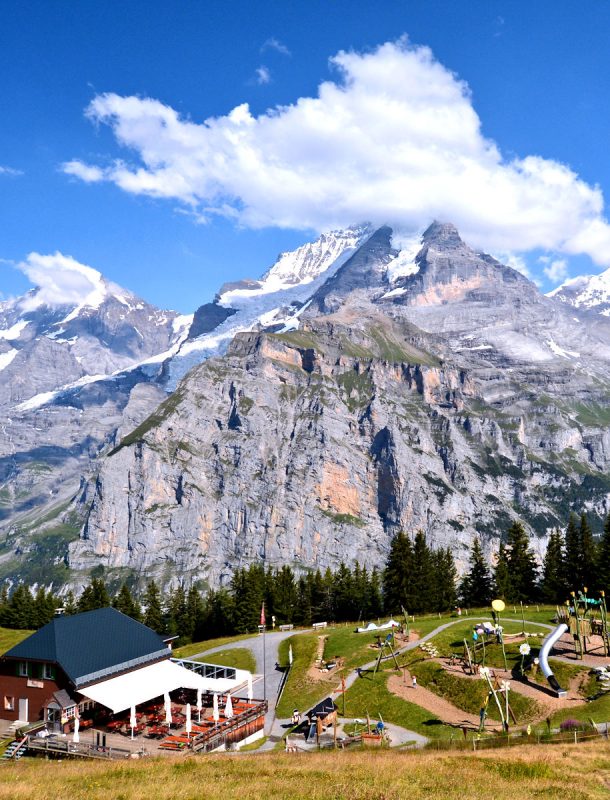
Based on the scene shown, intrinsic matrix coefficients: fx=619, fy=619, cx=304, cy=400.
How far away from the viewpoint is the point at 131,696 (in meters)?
51.0

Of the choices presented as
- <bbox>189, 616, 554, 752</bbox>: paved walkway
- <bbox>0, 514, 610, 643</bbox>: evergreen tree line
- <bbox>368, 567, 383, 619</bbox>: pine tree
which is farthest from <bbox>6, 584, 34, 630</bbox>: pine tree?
<bbox>368, 567, 383, 619</bbox>: pine tree

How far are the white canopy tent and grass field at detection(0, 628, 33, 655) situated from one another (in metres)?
45.2

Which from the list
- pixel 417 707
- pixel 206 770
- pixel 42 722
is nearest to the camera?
pixel 206 770

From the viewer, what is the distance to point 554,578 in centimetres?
11175

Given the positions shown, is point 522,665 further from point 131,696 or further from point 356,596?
point 356,596

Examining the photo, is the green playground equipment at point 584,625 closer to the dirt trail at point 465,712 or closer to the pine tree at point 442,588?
the dirt trail at point 465,712

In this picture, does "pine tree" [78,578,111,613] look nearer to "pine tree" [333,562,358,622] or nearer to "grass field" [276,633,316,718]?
"pine tree" [333,562,358,622]

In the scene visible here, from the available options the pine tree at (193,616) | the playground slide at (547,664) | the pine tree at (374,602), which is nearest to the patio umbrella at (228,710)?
the playground slide at (547,664)

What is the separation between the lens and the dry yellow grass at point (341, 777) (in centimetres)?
2678

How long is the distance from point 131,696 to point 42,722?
691cm

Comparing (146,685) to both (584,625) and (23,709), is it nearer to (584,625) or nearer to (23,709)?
(23,709)

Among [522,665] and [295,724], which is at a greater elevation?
[522,665]

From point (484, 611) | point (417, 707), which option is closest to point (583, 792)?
point (417, 707)

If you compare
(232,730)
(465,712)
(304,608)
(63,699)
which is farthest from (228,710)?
(304,608)
